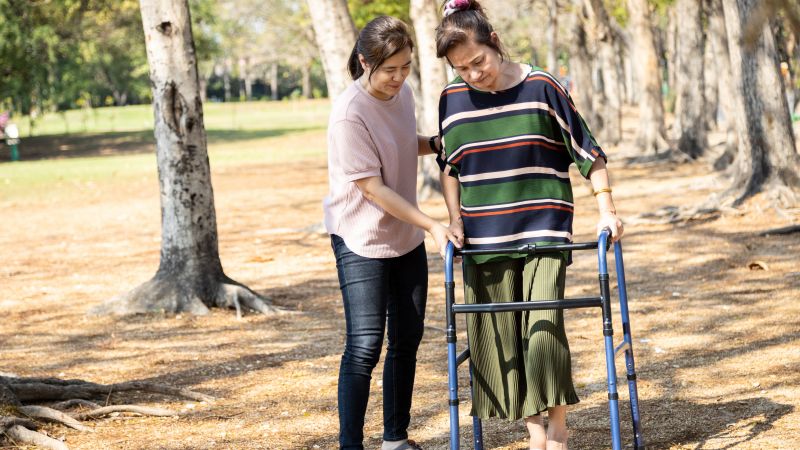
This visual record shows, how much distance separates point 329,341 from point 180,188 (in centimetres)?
215

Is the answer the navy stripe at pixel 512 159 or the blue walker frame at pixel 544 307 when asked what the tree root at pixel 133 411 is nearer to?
the blue walker frame at pixel 544 307

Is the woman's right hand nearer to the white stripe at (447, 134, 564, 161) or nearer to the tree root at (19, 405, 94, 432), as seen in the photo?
the white stripe at (447, 134, 564, 161)

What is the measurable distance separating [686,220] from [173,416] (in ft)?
30.9

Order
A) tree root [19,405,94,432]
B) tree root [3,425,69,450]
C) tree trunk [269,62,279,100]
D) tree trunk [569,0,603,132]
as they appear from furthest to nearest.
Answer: tree trunk [269,62,279,100]
tree trunk [569,0,603,132]
tree root [19,405,94,432]
tree root [3,425,69,450]

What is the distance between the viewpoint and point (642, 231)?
1349 cm

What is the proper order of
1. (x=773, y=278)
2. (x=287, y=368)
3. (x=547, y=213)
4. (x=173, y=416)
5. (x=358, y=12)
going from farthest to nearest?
(x=358, y=12), (x=773, y=278), (x=287, y=368), (x=173, y=416), (x=547, y=213)

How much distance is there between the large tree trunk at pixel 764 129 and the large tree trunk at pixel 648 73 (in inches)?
404

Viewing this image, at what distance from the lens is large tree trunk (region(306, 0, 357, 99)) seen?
13.0 metres

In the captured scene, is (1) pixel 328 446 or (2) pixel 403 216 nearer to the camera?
(2) pixel 403 216


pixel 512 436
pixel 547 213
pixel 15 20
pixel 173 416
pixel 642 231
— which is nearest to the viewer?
pixel 547 213

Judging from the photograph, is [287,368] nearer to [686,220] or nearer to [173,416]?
[173,416]

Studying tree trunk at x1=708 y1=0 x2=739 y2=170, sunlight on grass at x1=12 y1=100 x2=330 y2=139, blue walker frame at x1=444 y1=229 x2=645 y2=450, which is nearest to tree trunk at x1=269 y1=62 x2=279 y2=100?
sunlight on grass at x1=12 y1=100 x2=330 y2=139

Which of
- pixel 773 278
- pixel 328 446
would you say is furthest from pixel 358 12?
pixel 328 446

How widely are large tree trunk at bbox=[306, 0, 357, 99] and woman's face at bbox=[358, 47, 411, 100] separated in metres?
8.94
